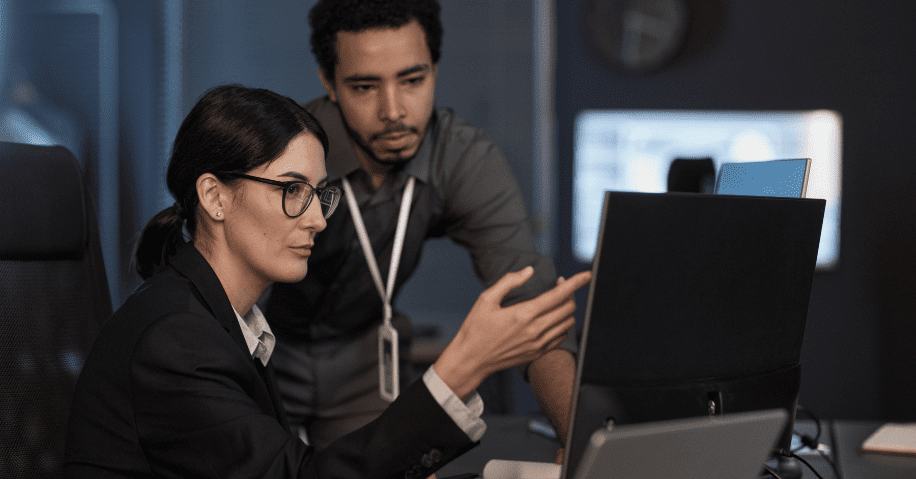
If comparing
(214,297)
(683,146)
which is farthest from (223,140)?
(683,146)

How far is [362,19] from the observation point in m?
1.60

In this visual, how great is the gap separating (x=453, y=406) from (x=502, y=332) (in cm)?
11

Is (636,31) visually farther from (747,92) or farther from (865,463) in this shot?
(865,463)

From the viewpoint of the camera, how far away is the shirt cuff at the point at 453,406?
0.89 meters

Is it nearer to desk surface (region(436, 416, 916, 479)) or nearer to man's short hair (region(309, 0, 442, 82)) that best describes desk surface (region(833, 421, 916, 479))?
desk surface (region(436, 416, 916, 479))

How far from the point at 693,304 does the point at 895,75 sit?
365cm

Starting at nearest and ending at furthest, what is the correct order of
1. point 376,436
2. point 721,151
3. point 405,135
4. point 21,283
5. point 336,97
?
point 376,436 → point 21,283 → point 405,135 → point 336,97 → point 721,151

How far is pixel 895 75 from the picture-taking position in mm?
3748

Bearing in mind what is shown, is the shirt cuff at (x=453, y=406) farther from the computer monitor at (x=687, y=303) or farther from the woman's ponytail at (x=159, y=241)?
the woman's ponytail at (x=159, y=241)

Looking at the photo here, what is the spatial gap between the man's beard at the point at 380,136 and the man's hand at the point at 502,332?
2.54ft

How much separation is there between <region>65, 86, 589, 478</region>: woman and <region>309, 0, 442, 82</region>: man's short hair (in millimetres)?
453

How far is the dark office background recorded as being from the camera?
3.41 meters

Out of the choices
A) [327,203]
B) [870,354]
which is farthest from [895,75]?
[327,203]

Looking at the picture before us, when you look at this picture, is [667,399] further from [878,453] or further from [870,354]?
[870,354]
